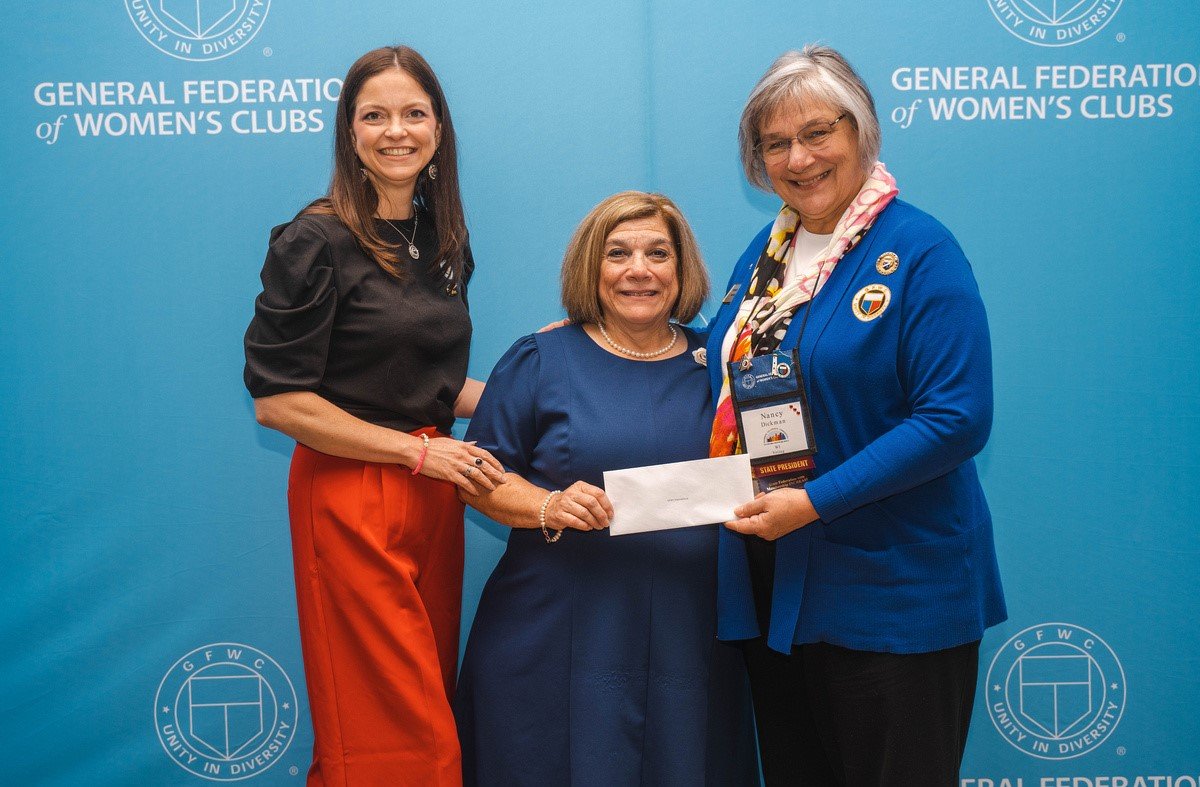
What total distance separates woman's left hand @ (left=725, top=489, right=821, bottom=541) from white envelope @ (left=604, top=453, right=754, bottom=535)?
0.04 m

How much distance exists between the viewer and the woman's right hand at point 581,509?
6.30 feet

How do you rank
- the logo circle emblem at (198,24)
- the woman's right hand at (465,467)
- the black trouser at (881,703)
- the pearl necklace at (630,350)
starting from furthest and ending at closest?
the logo circle emblem at (198,24)
the pearl necklace at (630,350)
the woman's right hand at (465,467)
the black trouser at (881,703)

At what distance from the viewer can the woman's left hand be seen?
1739mm

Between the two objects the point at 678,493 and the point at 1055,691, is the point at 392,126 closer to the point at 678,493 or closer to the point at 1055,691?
the point at 678,493

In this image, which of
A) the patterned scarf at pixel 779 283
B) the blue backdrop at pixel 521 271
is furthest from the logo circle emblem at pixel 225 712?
the patterned scarf at pixel 779 283

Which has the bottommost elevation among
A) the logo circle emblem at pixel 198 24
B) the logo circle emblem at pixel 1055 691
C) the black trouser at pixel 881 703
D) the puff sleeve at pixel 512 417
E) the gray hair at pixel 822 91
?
the logo circle emblem at pixel 1055 691

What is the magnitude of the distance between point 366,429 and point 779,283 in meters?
0.90

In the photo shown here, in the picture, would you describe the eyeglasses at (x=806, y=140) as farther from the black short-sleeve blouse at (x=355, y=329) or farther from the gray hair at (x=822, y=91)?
the black short-sleeve blouse at (x=355, y=329)

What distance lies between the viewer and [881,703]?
70.3 inches

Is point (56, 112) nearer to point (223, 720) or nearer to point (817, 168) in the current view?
point (223, 720)

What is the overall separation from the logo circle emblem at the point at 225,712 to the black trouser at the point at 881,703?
1.62m

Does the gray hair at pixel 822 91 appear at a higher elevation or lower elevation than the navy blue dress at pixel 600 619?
higher

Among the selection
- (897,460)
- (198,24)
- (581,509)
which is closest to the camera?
(897,460)

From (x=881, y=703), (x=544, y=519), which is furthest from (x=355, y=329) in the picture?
(x=881, y=703)
